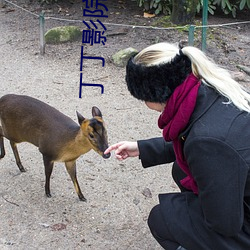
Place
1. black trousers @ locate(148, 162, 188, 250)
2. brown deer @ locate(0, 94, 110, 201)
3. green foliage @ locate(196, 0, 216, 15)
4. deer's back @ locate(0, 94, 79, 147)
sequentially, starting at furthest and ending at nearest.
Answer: green foliage @ locate(196, 0, 216, 15), deer's back @ locate(0, 94, 79, 147), brown deer @ locate(0, 94, 110, 201), black trousers @ locate(148, 162, 188, 250)

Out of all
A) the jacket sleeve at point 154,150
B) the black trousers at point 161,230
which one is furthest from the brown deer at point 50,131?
the black trousers at point 161,230

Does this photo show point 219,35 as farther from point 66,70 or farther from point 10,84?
point 10,84

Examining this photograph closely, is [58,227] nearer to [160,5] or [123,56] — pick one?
[123,56]

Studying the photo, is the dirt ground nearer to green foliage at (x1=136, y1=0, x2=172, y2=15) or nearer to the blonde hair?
green foliage at (x1=136, y1=0, x2=172, y2=15)

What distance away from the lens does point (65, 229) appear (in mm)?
3045

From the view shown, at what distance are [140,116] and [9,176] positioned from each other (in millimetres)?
1462

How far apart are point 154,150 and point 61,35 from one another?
4.08 metres

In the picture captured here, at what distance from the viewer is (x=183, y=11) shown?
6.59 metres

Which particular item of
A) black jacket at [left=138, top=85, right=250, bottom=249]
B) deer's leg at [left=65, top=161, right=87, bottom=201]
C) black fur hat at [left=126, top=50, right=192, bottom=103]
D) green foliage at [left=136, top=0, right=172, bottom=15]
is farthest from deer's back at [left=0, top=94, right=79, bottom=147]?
green foliage at [left=136, top=0, right=172, bottom=15]

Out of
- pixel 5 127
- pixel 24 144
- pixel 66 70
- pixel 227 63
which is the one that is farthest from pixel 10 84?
pixel 227 63

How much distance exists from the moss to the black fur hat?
4.43 m

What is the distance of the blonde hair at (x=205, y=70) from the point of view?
6.44ft

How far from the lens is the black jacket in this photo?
187 cm

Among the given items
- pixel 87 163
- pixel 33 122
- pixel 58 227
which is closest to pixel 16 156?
pixel 33 122
